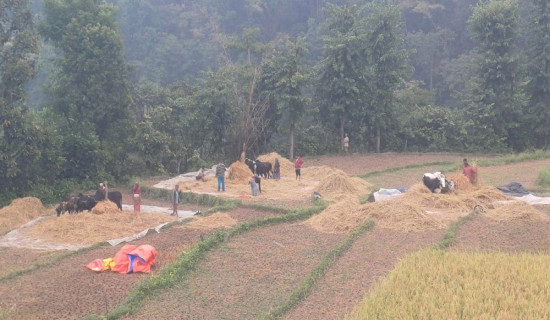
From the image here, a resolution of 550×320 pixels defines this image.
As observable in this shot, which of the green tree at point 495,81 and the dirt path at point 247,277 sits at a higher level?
the green tree at point 495,81

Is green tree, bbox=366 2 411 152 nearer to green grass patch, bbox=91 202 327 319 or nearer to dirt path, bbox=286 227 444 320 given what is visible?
green grass patch, bbox=91 202 327 319

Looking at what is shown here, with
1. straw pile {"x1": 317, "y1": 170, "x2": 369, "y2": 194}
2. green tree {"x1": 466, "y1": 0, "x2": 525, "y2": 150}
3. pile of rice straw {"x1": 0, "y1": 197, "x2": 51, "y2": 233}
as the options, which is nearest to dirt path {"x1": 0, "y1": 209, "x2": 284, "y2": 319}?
pile of rice straw {"x1": 0, "y1": 197, "x2": 51, "y2": 233}

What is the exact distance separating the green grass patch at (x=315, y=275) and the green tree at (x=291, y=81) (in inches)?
549

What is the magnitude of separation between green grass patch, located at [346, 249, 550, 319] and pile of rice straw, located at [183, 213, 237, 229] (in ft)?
18.7

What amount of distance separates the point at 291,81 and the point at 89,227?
1443cm

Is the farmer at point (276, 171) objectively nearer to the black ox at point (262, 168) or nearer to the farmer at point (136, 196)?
the black ox at point (262, 168)

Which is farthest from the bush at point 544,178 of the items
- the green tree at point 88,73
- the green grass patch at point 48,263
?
the green tree at point 88,73

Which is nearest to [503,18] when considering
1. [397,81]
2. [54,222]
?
[397,81]

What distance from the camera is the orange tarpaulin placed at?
11.1 m

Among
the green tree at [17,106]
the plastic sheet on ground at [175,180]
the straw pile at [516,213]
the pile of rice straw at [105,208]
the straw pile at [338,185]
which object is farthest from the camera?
the plastic sheet on ground at [175,180]

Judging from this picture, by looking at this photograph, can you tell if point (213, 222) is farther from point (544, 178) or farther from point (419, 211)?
point (544, 178)

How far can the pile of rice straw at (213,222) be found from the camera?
47.6ft

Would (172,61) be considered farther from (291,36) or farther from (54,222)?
(54,222)

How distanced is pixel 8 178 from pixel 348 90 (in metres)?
15.5
